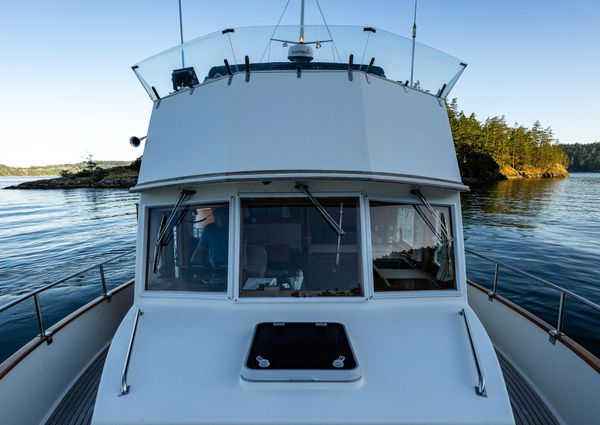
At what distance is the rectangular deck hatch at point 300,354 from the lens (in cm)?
236

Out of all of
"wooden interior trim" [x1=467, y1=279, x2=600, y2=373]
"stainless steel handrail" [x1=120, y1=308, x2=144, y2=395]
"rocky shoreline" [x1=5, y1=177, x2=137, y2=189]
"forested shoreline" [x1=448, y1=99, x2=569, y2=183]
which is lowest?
"wooden interior trim" [x1=467, y1=279, x2=600, y2=373]

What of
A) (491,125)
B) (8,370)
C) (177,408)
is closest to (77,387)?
(8,370)

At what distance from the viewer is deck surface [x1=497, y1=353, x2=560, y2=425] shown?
3.21 m

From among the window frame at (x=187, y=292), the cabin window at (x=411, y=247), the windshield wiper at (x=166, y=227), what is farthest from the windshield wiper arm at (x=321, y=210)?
the windshield wiper at (x=166, y=227)

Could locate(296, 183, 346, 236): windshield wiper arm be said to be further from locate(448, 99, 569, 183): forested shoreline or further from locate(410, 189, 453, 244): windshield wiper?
locate(448, 99, 569, 183): forested shoreline

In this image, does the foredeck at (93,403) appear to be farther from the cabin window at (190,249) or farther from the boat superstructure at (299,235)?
the cabin window at (190,249)

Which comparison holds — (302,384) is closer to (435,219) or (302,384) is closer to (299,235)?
(299,235)

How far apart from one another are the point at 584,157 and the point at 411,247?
213 m

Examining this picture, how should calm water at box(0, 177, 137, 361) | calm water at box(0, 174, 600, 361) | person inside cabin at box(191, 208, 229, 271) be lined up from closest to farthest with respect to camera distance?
person inside cabin at box(191, 208, 229, 271) < calm water at box(0, 174, 600, 361) < calm water at box(0, 177, 137, 361)

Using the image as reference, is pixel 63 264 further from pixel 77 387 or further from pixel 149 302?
pixel 149 302

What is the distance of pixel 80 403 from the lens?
134 inches

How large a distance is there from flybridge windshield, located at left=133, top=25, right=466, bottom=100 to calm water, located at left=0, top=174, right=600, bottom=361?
719cm

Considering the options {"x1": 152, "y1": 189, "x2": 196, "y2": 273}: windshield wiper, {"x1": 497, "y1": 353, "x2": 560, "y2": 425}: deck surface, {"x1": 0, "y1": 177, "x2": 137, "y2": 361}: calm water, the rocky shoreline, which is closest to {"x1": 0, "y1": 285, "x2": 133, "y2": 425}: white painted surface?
{"x1": 152, "y1": 189, "x2": 196, "y2": 273}: windshield wiper

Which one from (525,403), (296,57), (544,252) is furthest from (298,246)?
(544,252)
